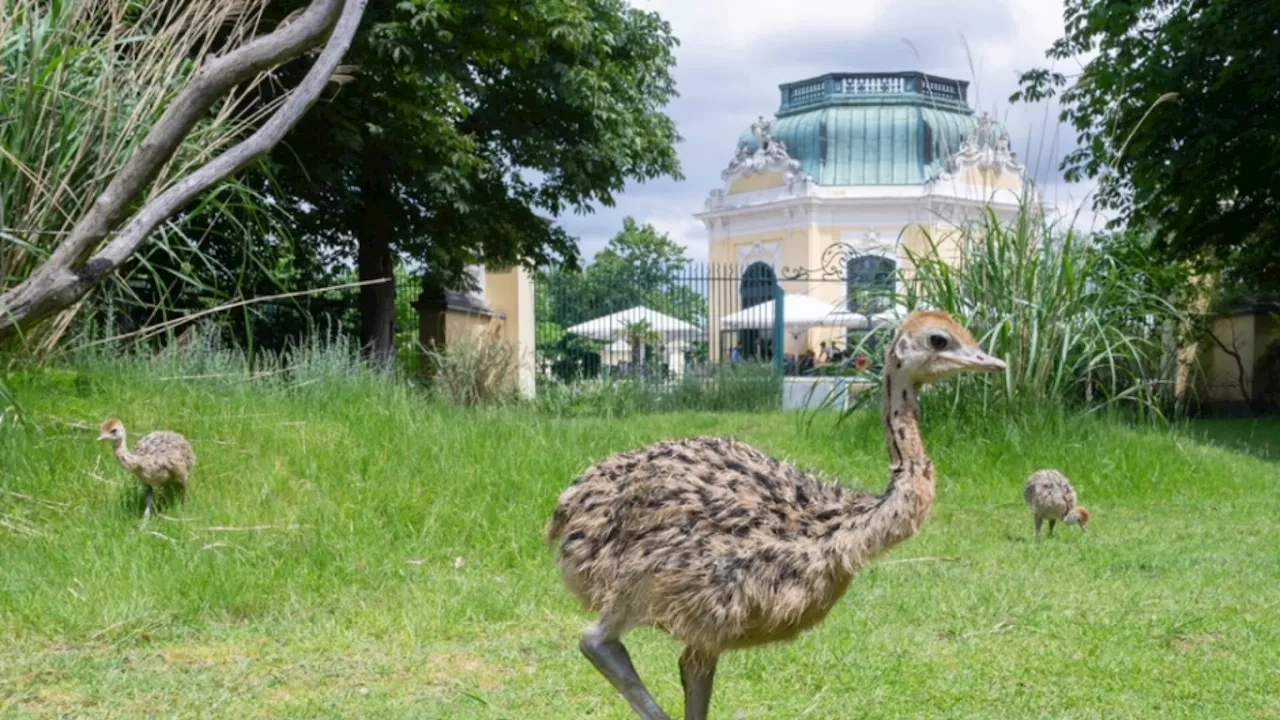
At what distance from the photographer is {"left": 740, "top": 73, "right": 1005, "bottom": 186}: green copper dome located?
148 ft

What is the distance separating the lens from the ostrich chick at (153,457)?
6484 millimetres

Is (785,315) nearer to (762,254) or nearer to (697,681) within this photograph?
(762,254)

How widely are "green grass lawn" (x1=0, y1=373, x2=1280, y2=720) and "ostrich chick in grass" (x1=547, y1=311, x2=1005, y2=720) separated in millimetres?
1029

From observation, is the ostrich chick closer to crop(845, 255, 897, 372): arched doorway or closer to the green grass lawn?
the green grass lawn

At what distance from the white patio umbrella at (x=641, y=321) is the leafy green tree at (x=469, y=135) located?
3303 millimetres

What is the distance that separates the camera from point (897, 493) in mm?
3379

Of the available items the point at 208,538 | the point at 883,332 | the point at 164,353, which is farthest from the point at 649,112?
the point at 208,538

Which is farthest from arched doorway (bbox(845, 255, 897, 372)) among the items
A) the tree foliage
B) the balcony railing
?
the balcony railing

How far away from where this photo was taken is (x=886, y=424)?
11.6 feet

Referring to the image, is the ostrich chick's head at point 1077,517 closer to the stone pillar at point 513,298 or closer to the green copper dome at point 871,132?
the stone pillar at point 513,298

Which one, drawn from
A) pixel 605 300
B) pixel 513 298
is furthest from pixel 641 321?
pixel 513 298

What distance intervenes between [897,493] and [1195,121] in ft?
48.4

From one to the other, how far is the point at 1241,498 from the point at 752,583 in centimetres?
708

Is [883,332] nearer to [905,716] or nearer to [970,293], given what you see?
[970,293]
